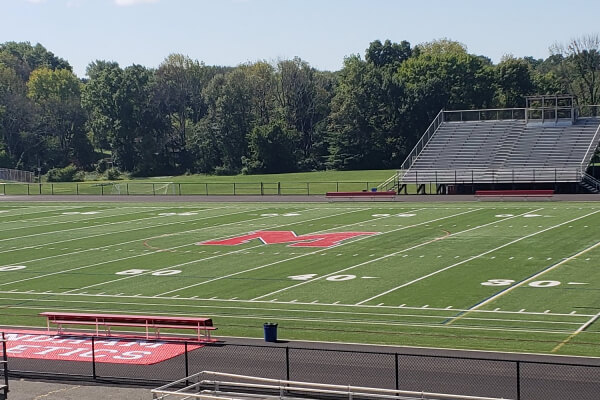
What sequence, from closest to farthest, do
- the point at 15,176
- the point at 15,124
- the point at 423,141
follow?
the point at 423,141 < the point at 15,176 < the point at 15,124

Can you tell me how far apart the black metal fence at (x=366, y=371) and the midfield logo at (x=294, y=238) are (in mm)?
20797

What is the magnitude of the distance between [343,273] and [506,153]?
44904mm

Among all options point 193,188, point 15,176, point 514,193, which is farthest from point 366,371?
point 15,176

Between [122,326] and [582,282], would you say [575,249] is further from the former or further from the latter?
[122,326]

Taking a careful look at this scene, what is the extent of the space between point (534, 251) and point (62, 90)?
115 meters

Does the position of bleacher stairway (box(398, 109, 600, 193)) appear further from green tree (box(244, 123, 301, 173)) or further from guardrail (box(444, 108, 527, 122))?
green tree (box(244, 123, 301, 173))

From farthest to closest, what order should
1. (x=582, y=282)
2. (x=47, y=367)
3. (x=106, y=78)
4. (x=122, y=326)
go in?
(x=106, y=78) → (x=582, y=282) → (x=122, y=326) → (x=47, y=367)

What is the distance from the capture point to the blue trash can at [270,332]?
25.2 m

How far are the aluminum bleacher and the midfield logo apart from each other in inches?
1088

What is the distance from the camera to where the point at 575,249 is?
40312mm

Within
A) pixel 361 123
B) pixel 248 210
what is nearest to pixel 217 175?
pixel 361 123

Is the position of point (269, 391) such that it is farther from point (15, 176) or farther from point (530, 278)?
point (15, 176)

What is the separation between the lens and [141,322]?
26.5 meters

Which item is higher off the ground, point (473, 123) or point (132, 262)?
point (473, 123)
